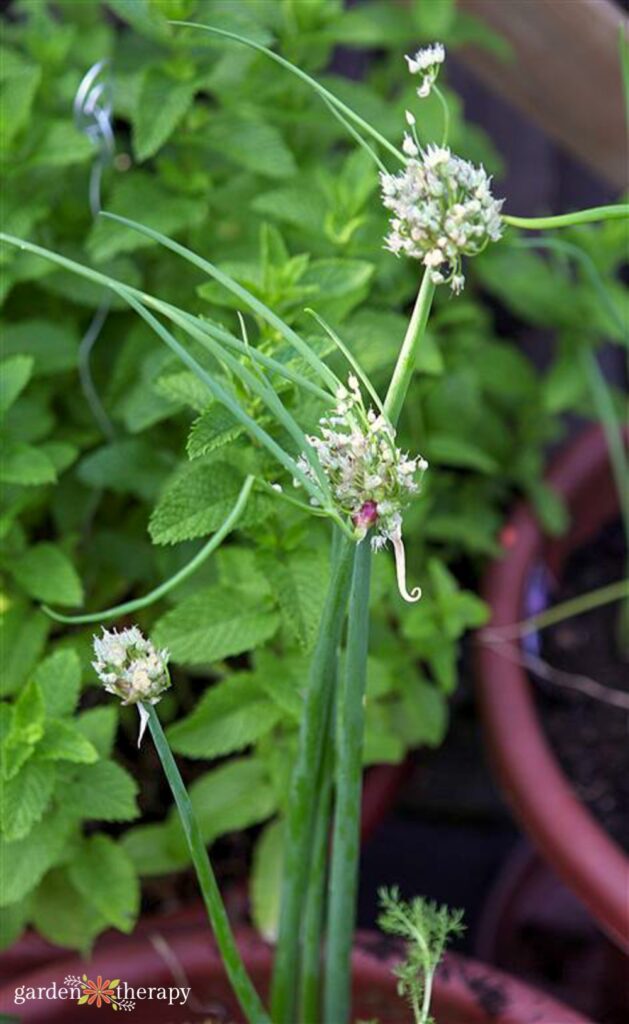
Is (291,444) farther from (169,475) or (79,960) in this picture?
(79,960)

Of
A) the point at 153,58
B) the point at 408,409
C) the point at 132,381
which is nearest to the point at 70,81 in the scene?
the point at 153,58

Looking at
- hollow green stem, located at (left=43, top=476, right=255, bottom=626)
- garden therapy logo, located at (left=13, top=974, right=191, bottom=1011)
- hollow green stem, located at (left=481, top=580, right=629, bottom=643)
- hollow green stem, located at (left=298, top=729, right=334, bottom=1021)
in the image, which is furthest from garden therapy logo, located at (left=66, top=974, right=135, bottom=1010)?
hollow green stem, located at (left=481, top=580, right=629, bottom=643)

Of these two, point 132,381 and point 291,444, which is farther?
point 132,381

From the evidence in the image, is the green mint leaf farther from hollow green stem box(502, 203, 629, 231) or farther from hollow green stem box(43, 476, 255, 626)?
hollow green stem box(502, 203, 629, 231)

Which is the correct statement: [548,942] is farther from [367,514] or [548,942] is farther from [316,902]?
[367,514]

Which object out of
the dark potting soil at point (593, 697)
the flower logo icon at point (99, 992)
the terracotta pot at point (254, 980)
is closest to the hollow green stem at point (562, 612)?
the dark potting soil at point (593, 697)

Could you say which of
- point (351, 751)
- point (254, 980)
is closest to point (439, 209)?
point (351, 751)

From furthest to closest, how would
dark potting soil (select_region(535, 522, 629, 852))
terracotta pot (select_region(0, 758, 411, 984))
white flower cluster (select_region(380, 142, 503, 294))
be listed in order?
dark potting soil (select_region(535, 522, 629, 852)) → terracotta pot (select_region(0, 758, 411, 984)) → white flower cluster (select_region(380, 142, 503, 294))
